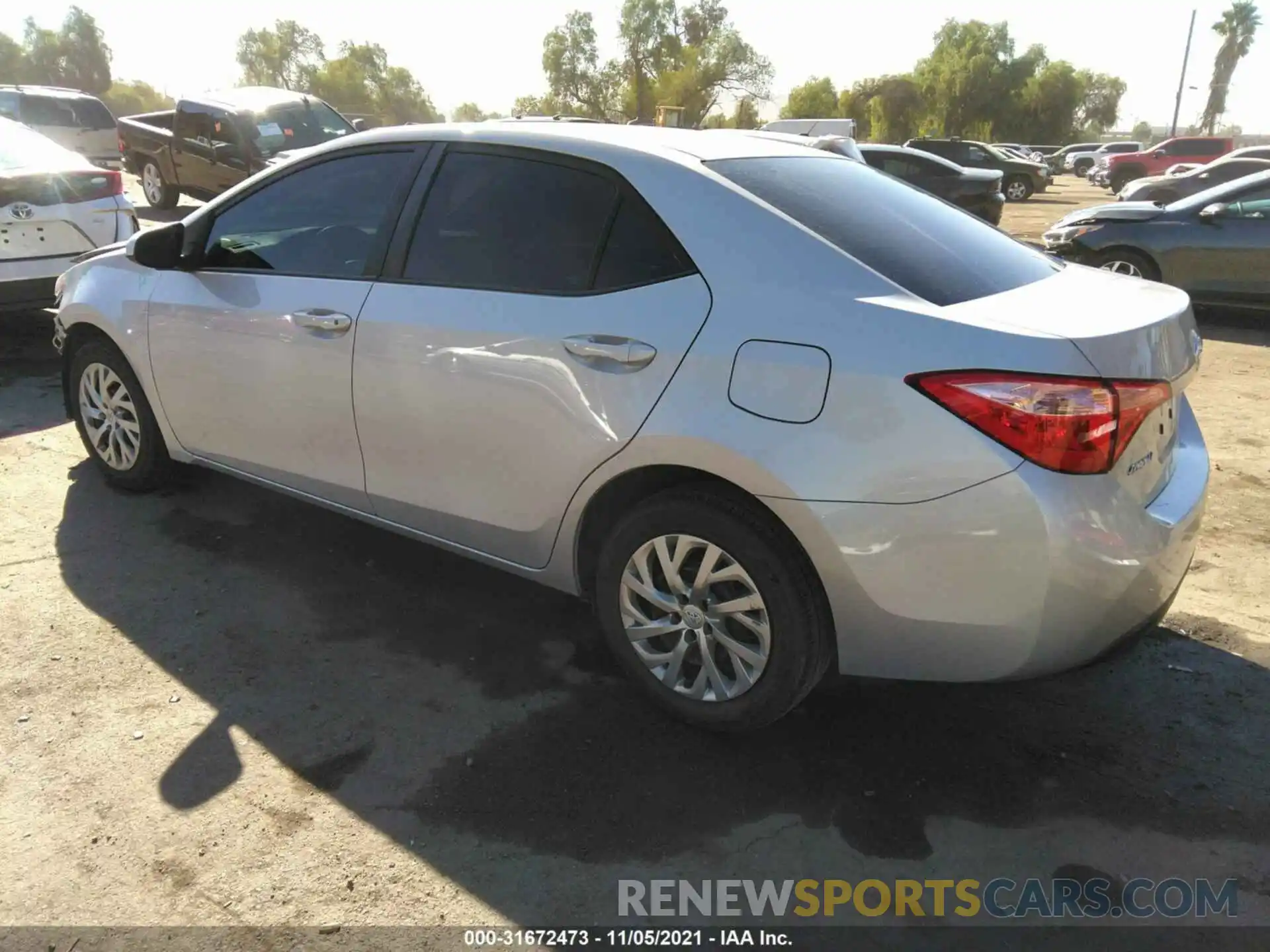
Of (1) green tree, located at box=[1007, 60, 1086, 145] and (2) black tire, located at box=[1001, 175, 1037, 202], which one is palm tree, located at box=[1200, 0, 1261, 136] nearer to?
(1) green tree, located at box=[1007, 60, 1086, 145]

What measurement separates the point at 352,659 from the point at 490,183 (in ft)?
5.48

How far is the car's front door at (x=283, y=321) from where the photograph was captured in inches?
134

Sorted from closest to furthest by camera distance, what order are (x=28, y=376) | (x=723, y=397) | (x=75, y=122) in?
(x=723, y=397)
(x=28, y=376)
(x=75, y=122)

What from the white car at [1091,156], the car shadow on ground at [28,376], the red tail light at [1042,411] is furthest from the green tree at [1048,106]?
the red tail light at [1042,411]

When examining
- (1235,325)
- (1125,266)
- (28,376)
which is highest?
(1125,266)

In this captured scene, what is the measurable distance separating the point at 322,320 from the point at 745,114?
6762cm

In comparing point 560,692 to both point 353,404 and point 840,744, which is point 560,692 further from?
point 353,404

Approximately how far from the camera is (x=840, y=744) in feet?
9.37

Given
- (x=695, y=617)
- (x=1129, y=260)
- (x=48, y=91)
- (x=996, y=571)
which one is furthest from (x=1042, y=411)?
(x=48, y=91)

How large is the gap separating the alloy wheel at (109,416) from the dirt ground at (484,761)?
68 centimetres

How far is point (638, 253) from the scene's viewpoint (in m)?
2.79

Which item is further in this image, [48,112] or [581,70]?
[581,70]

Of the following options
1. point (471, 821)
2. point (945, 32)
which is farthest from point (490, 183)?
point (945, 32)

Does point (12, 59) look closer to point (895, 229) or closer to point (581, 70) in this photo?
point (581, 70)
